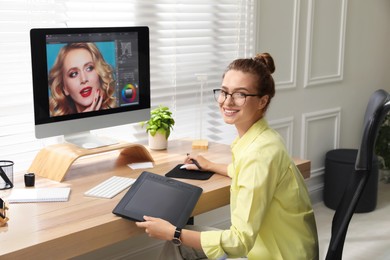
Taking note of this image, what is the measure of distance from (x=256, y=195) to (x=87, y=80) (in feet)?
2.97

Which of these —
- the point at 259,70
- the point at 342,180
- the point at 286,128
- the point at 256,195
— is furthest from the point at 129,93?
the point at 342,180

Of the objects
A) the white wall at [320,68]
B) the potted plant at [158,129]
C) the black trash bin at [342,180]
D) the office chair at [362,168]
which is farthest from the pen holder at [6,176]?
the black trash bin at [342,180]

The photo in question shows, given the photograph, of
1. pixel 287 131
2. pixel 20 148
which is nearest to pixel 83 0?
pixel 20 148

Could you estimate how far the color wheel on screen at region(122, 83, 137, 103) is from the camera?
2.48m

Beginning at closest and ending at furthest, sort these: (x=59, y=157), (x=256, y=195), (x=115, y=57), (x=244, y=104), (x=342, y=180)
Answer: (x=256, y=195) → (x=244, y=104) → (x=59, y=157) → (x=115, y=57) → (x=342, y=180)

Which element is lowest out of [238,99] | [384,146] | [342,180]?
[342,180]

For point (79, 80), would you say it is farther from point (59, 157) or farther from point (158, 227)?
point (158, 227)

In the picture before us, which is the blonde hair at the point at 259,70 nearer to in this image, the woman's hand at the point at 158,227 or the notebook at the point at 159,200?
the notebook at the point at 159,200

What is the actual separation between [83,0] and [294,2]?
152 cm

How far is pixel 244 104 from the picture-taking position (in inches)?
76.0

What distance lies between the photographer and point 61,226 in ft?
5.79

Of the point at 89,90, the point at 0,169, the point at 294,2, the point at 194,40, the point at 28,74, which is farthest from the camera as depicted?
the point at 294,2

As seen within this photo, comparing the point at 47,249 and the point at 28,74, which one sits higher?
the point at 28,74

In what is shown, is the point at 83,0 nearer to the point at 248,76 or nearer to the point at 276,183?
the point at 248,76
